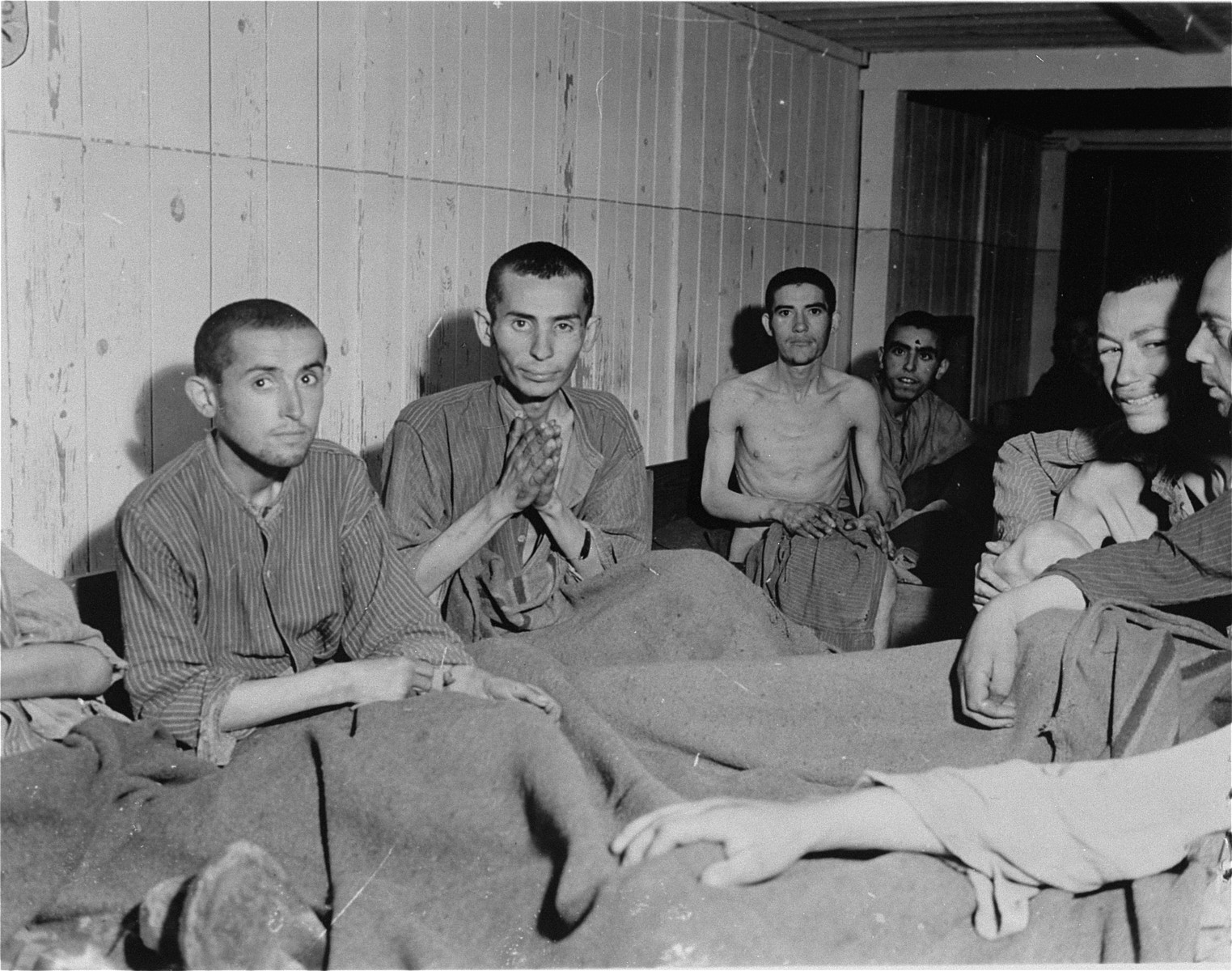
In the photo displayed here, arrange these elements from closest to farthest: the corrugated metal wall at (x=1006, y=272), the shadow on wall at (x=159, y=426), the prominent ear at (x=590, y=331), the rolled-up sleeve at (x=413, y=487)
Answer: the shadow on wall at (x=159, y=426), the rolled-up sleeve at (x=413, y=487), the prominent ear at (x=590, y=331), the corrugated metal wall at (x=1006, y=272)

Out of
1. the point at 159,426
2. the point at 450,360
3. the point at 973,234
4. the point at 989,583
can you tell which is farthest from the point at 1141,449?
the point at 973,234

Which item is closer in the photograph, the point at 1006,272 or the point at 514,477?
the point at 514,477

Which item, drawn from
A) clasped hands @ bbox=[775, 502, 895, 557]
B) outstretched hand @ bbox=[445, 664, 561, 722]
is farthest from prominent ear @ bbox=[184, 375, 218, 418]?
clasped hands @ bbox=[775, 502, 895, 557]

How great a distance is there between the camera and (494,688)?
103 inches

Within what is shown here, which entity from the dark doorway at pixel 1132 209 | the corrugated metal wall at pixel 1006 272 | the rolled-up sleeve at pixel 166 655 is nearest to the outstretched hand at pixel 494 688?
the rolled-up sleeve at pixel 166 655

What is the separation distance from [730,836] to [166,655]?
1.20 metres

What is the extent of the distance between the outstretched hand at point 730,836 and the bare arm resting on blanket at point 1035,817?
0.01 metres

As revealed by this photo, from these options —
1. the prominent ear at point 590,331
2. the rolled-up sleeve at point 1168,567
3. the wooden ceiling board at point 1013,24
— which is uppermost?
the wooden ceiling board at point 1013,24


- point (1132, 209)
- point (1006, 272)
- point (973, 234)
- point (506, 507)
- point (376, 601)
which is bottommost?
point (376, 601)

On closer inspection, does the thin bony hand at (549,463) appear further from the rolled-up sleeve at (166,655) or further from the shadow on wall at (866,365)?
the shadow on wall at (866,365)

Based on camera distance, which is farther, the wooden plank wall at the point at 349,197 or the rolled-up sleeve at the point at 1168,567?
the wooden plank wall at the point at 349,197

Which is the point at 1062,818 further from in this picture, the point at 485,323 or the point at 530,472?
the point at 485,323

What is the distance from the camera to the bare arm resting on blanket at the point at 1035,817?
203cm

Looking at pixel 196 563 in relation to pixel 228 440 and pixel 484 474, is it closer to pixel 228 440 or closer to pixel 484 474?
pixel 228 440
